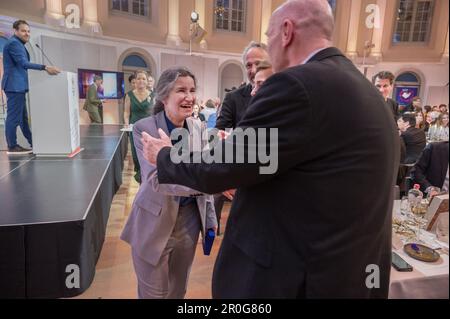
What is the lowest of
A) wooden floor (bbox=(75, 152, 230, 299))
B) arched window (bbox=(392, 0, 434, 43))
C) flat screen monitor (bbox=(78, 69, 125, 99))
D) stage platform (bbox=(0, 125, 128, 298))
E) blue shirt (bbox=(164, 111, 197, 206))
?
wooden floor (bbox=(75, 152, 230, 299))

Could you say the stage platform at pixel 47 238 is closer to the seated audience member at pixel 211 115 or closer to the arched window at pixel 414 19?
the seated audience member at pixel 211 115

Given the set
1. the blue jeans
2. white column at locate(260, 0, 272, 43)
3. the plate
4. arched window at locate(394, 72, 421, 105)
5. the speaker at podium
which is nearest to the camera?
the plate

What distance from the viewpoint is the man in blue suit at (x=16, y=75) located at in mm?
3471

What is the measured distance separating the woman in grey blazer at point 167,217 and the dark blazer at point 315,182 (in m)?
0.57

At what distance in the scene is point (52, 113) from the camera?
3.50m

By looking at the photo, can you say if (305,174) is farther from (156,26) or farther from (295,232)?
(156,26)

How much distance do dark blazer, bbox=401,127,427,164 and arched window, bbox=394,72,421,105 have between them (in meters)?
12.3

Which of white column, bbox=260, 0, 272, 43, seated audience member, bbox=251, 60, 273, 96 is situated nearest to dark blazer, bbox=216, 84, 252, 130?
seated audience member, bbox=251, 60, 273, 96

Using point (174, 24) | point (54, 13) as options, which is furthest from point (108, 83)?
point (174, 24)

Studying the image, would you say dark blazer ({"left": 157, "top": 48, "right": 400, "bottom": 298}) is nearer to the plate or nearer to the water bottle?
the plate

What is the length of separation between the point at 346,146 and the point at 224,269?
47 centimetres

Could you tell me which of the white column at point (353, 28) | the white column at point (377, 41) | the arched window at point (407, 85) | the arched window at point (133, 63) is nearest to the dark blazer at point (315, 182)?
the arched window at point (133, 63)

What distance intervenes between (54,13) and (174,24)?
333 cm

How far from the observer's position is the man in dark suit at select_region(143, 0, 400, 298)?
667 millimetres
